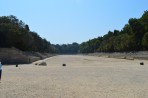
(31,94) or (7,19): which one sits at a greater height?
(7,19)

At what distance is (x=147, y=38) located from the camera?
10106 cm

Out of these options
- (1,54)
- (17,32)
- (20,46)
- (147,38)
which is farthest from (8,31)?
(147,38)

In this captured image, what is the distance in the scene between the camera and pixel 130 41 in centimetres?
12744

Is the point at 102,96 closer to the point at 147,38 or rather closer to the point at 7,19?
the point at 7,19

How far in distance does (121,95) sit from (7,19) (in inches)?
2813

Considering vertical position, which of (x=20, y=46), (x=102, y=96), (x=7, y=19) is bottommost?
(x=102, y=96)

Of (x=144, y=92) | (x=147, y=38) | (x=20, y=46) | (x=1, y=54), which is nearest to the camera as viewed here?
(x=144, y=92)

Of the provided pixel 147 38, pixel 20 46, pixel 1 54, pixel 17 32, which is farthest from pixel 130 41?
pixel 1 54

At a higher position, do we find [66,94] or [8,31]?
[8,31]

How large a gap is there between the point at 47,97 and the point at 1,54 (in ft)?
162

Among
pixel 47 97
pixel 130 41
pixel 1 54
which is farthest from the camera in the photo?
pixel 130 41

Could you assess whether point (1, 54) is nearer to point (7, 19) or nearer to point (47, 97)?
point (7, 19)

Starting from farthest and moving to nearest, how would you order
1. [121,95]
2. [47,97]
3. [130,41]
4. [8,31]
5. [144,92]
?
[130,41] < [8,31] < [144,92] < [121,95] < [47,97]

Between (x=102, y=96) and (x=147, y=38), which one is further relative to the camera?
(x=147, y=38)
